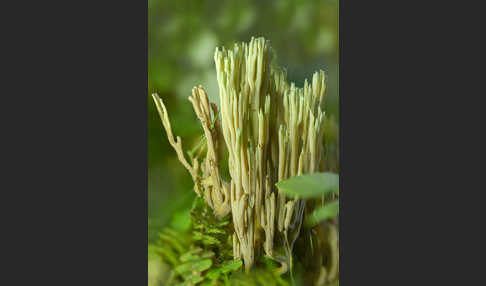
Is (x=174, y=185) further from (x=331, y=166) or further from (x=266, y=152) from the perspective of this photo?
(x=331, y=166)

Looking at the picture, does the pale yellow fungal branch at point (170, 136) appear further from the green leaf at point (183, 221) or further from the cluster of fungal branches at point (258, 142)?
the green leaf at point (183, 221)

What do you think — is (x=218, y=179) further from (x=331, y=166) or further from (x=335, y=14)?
(x=335, y=14)

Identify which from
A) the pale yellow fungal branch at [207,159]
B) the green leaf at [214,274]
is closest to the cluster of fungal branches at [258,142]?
the pale yellow fungal branch at [207,159]

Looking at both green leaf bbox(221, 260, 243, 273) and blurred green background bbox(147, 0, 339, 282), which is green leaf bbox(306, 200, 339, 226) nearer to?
green leaf bbox(221, 260, 243, 273)

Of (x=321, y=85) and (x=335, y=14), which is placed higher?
(x=335, y=14)

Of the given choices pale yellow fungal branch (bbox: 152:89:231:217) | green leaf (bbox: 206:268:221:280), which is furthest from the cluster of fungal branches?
green leaf (bbox: 206:268:221:280)

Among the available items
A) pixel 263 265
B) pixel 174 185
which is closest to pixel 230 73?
pixel 174 185

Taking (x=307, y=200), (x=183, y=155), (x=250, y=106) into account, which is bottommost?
A: (x=307, y=200)
